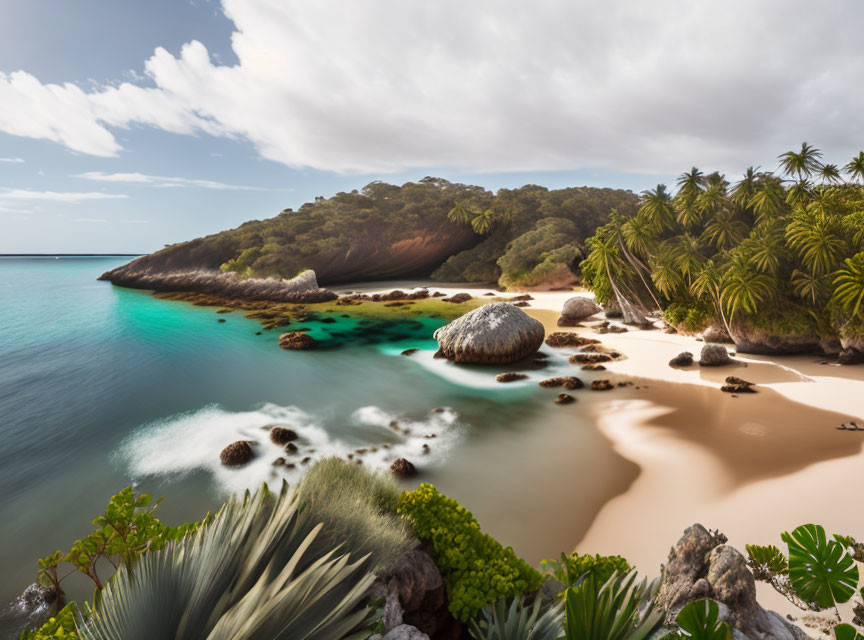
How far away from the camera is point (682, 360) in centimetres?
1700

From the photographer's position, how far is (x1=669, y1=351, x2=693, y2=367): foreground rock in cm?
1697

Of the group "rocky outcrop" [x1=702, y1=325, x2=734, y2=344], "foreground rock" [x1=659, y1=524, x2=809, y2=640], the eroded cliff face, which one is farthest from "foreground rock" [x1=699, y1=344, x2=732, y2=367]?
the eroded cliff face

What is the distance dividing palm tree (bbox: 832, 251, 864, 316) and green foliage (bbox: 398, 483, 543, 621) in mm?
17988

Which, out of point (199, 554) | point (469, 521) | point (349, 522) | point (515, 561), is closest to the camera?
point (199, 554)

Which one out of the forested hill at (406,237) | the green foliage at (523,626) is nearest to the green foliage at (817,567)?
the green foliage at (523,626)

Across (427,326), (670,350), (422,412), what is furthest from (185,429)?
(670,350)

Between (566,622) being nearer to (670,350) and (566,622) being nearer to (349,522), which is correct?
(349,522)

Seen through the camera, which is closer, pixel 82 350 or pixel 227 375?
pixel 227 375

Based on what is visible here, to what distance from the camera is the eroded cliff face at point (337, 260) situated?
5044 centimetres

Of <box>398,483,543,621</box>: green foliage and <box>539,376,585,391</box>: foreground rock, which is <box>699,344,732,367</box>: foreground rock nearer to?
<box>539,376,585,391</box>: foreground rock

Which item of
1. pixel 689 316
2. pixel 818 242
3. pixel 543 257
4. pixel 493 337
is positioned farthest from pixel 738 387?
pixel 543 257

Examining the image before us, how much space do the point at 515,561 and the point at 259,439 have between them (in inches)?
383

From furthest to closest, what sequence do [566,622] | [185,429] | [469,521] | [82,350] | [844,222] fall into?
[82,350], [844,222], [185,429], [469,521], [566,622]

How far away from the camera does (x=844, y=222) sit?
16547 millimetres
